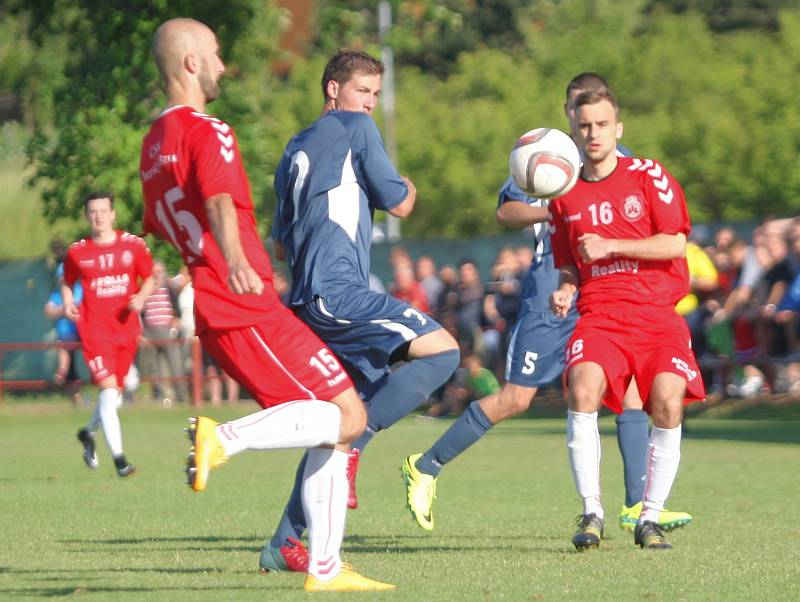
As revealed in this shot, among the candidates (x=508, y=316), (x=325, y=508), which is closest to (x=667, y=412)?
(x=325, y=508)

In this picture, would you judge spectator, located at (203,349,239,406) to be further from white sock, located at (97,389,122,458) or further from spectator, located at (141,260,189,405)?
white sock, located at (97,389,122,458)

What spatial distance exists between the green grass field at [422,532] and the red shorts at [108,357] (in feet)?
2.61

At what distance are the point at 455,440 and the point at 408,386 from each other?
1539 mm

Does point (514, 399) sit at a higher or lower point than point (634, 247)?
lower

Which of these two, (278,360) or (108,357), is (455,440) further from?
(108,357)

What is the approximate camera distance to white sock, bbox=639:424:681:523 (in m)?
7.93

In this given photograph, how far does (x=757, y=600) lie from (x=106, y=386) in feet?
26.2

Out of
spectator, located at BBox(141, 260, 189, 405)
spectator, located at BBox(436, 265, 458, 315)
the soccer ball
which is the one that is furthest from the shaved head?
spectator, located at BBox(141, 260, 189, 405)

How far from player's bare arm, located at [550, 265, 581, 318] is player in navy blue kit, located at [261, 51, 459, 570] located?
58cm

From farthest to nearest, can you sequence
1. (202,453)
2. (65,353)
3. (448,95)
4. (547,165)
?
(448,95) < (65,353) < (547,165) < (202,453)

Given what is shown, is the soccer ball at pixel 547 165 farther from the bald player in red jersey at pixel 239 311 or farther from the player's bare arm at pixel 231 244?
the player's bare arm at pixel 231 244

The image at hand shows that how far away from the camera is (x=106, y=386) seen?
13289 mm

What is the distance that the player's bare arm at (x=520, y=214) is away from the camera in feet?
27.2

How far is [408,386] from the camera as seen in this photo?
7590mm
